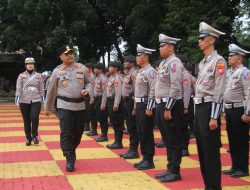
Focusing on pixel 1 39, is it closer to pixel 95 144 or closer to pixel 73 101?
pixel 95 144

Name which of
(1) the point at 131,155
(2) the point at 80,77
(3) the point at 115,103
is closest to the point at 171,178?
(1) the point at 131,155

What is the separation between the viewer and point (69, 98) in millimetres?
6895

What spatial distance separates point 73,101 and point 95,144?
2899mm

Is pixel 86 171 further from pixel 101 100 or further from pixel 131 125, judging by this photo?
pixel 101 100

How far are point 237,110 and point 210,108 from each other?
175cm

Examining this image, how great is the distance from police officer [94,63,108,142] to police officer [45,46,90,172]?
288 centimetres

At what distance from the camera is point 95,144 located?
9.61m

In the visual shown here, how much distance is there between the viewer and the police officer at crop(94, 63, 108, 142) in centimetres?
1002

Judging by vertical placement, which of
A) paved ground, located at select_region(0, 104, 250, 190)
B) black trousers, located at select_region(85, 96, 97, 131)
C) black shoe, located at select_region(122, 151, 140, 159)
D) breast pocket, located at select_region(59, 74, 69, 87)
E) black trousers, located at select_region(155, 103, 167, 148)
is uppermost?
breast pocket, located at select_region(59, 74, 69, 87)

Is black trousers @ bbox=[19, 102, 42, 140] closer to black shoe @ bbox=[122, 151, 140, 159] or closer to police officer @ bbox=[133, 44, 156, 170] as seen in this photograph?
black shoe @ bbox=[122, 151, 140, 159]

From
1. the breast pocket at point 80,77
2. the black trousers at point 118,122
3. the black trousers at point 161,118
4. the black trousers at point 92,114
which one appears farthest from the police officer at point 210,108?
the black trousers at point 92,114

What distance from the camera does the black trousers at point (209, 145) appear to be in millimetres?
4879

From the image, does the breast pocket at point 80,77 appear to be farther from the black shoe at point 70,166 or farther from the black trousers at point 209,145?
the black trousers at point 209,145

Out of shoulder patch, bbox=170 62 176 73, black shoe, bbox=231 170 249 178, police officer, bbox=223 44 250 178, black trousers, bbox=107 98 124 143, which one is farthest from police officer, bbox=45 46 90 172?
black shoe, bbox=231 170 249 178
